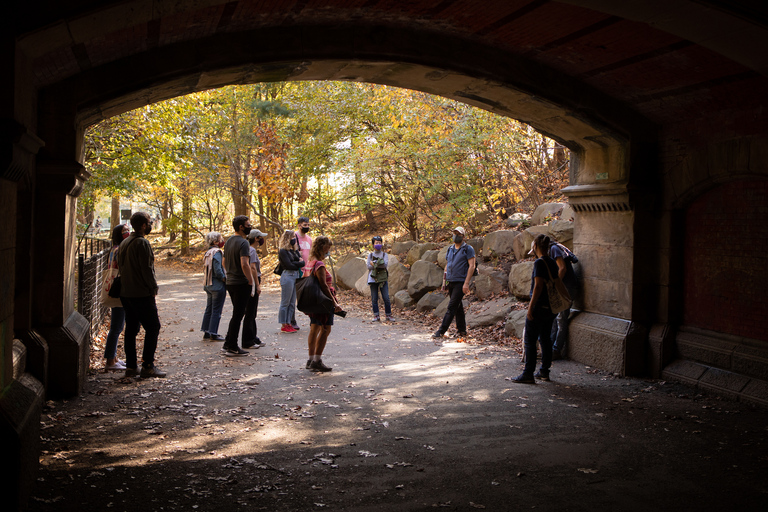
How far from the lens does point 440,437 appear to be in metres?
5.25

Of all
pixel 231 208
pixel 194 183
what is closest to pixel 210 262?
pixel 194 183

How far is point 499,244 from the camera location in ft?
44.9

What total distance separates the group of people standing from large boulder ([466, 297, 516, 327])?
0.63m

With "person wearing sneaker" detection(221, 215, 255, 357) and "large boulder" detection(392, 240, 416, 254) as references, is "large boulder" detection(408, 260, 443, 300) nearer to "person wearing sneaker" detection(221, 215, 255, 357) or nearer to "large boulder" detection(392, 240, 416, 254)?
"large boulder" detection(392, 240, 416, 254)

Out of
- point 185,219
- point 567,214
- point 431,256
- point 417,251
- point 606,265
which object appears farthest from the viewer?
point 185,219

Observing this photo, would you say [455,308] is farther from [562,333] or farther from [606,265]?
[606,265]

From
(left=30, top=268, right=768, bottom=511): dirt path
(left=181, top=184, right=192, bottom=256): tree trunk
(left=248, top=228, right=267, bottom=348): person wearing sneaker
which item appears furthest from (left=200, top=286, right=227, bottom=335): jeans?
(left=181, top=184, right=192, bottom=256): tree trunk

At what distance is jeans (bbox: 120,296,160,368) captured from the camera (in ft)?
23.6

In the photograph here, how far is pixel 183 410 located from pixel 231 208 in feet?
112

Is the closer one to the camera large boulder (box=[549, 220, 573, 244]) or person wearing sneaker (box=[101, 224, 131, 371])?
person wearing sneaker (box=[101, 224, 131, 371])

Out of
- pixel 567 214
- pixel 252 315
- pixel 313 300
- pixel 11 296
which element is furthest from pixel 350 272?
pixel 11 296

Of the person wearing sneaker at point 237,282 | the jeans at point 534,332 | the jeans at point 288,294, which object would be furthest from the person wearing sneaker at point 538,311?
the jeans at point 288,294

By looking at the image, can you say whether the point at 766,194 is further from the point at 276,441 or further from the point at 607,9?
the point at 276,441

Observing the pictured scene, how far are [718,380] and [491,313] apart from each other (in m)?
4.85
